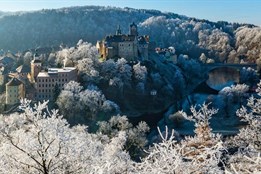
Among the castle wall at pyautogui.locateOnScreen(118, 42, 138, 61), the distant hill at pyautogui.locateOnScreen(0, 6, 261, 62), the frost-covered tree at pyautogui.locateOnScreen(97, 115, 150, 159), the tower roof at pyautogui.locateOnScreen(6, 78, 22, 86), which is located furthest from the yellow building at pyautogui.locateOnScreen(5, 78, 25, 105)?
the distant hill at pyautogui.locateOnScreen(0, 6, 261, 62)

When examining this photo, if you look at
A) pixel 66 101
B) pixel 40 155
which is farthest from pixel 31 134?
pixel 66 101

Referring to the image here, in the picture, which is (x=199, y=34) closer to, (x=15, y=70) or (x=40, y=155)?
(x=15, y=70)

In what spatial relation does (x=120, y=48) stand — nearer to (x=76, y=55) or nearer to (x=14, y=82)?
(x=76, y=55)

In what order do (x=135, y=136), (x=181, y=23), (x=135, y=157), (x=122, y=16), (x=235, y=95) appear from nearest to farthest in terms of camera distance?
1. (x=135, y=157)
2. (x=135, y=136)
3. (x=235, y=95)
4. (x=181, y=23)
5. (x=122, y=16)

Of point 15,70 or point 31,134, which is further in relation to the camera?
point 15,70

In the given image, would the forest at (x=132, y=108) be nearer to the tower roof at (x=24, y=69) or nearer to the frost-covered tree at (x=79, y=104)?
the frost-covered tree at (x=79, y=104)

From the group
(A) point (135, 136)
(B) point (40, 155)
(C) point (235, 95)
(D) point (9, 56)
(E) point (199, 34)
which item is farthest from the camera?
(E) point (199, 34)

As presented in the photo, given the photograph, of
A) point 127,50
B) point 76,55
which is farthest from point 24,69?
point 127,50

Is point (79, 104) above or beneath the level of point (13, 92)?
beneath

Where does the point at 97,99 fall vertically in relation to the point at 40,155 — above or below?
below
